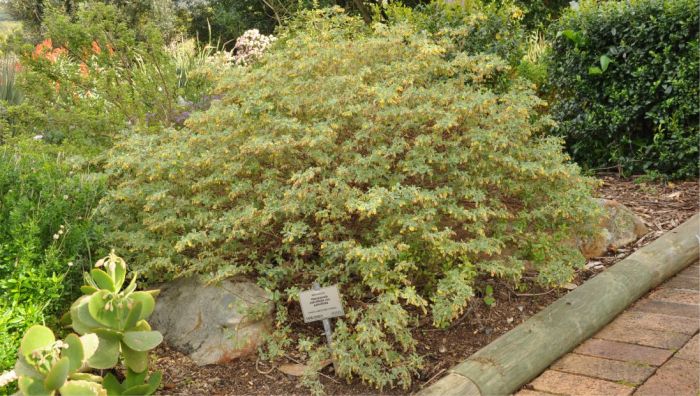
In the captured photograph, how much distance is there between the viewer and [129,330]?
270 cm

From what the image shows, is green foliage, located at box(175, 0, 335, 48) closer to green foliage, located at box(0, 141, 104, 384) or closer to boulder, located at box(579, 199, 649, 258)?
boulder, located at box(579, 199, 649, 258)

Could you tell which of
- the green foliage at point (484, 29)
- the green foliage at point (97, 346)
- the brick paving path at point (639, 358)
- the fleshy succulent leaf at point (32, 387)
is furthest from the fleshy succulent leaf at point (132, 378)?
the green foliage at point (484, 29)

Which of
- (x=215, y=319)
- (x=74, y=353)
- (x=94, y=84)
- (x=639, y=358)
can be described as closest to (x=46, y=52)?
(x=94, y=84)

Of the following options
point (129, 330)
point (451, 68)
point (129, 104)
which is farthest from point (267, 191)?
point (129, 104)

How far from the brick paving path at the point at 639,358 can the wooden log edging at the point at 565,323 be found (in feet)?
0.19

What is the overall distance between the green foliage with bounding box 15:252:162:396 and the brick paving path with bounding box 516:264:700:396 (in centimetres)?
155

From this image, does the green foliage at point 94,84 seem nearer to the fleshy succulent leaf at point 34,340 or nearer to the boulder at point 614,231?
the fleshy succulent leaf at point 34,340

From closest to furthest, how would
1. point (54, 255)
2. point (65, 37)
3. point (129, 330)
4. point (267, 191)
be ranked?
point (129, 330), point (54, 255), point (267, 191), point (65, 37)

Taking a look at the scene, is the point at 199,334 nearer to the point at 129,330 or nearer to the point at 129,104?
the point at 129,330

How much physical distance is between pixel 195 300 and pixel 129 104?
2384 mm

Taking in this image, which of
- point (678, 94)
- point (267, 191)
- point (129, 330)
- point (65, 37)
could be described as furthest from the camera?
point (678, 94)

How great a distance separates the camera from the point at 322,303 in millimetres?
3039

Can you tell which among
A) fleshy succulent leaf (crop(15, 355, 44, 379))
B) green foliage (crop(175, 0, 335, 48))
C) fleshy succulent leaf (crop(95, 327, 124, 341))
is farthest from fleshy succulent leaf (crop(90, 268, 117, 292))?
green foliage (crop(175, 0, 335, 48))

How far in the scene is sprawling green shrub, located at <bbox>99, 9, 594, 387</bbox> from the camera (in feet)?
10.2
